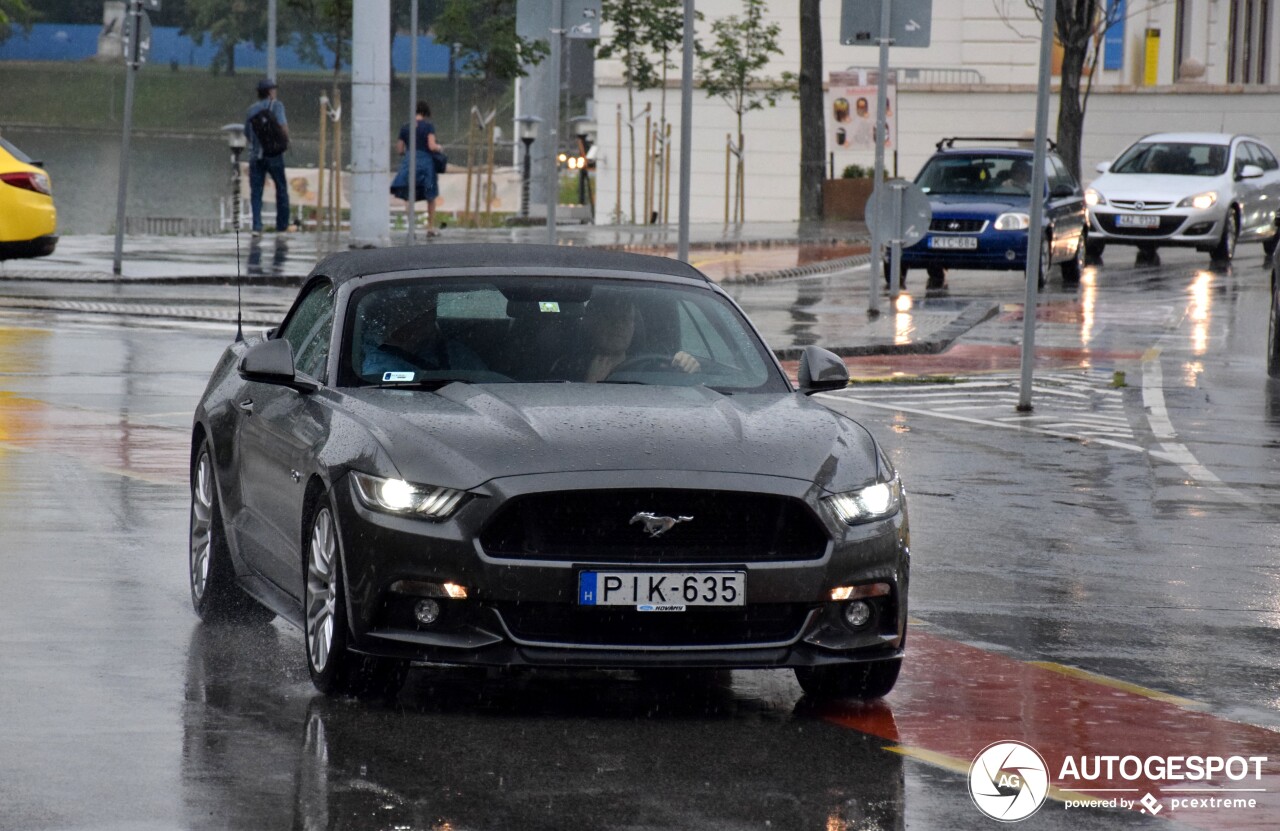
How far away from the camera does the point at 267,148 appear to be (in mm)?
33719

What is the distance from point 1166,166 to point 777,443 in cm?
2817

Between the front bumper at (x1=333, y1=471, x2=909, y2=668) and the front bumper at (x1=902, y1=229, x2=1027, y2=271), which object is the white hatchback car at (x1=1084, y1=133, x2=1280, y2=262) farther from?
the front bumper at (x1=333, y1=471, x2=909, y2=668)

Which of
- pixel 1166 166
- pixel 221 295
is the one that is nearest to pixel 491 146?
pixel 1166 166

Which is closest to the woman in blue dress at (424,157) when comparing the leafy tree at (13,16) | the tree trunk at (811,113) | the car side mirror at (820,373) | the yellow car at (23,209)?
the tree trunk at (811,113)

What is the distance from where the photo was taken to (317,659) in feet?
23.4

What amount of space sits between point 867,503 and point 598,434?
0.82 metres

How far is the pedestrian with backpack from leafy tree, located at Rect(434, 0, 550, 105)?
674cm

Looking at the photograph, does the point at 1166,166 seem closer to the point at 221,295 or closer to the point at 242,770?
the point at 221,295

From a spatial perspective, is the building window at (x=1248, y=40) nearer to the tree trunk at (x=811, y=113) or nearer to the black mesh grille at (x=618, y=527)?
the tree trunk at (x=811, y=113)

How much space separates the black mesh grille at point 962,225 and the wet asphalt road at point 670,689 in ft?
44.3

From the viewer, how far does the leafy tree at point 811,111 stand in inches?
1650

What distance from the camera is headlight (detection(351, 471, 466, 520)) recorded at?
264 inches

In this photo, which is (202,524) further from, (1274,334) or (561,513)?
(1274,334)

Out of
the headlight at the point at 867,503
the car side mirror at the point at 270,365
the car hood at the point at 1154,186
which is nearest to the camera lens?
the headlight at the point at 867,503
